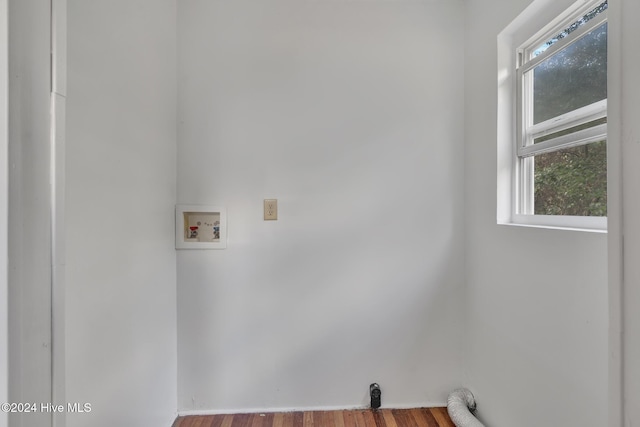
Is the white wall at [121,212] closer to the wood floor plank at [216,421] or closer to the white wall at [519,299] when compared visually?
the wood floor plank at [216,421]

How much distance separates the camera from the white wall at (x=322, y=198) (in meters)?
1.59

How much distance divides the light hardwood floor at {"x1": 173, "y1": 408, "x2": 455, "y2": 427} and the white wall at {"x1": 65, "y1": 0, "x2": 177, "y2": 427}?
235 millimetres

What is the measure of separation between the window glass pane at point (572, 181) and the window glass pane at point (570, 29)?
0.45 m

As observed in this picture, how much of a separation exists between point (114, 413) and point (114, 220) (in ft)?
2.27

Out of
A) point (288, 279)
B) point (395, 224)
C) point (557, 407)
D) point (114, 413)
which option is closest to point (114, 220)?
point (114, 413)

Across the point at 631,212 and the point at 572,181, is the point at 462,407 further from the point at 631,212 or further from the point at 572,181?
the point at 631,212

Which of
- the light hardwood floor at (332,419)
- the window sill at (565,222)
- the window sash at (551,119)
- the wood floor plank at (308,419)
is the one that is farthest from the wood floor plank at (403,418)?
the window sash at (551,119)

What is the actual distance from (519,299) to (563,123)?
730 millimetres

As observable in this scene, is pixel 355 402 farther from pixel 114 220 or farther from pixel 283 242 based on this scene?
pixel 114 220

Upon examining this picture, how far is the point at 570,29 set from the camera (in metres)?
1.12

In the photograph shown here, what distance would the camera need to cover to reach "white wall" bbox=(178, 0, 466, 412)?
1.59 m

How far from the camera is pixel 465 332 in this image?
1641 mm

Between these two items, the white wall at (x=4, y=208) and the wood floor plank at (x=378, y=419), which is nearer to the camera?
the white wall at (x=4, y=208)

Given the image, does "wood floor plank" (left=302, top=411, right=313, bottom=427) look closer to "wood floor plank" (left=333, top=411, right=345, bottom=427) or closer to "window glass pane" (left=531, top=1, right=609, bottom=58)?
"wood floor plank" (left=333, top=411, right=345, bottom=427)
